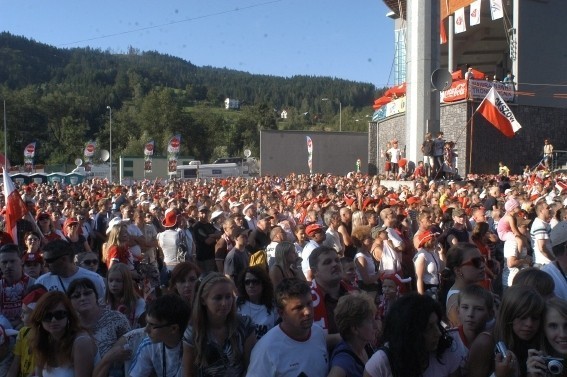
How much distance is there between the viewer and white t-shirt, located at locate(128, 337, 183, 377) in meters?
3.74

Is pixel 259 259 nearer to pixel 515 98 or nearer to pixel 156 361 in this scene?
pixel 156 361

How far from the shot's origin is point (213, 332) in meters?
3.76

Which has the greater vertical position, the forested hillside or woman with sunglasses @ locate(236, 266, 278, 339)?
the forested hillside

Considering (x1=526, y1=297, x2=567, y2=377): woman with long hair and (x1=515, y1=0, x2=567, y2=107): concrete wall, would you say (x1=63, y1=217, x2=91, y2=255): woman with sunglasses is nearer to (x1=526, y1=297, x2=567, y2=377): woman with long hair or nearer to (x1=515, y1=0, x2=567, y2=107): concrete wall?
(x1=526, y1=297, x2=567, y2=377): woman with long hair

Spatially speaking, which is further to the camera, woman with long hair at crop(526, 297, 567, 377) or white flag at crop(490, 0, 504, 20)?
white flag at crop(490, 0, 504, 20)

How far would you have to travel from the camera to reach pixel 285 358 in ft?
11.3

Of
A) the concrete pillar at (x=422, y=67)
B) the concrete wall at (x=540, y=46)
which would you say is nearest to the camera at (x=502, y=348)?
the concrete pillar at (x=422, y=67)

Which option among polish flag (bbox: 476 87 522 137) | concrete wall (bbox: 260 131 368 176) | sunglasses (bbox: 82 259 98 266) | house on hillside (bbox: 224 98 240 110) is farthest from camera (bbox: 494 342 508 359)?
house on hillside (bbox: 224 98 240 110)

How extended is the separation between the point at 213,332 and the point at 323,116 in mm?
127930

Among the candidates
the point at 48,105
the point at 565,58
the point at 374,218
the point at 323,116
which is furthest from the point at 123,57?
the point at 374,218

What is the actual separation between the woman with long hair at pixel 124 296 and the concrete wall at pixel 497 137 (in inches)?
958

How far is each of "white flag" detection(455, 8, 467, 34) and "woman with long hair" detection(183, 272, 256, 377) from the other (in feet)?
114

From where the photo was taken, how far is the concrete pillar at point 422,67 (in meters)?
21.0

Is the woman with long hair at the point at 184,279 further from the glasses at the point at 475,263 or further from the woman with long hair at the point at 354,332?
the glasses at the point at 475,263
